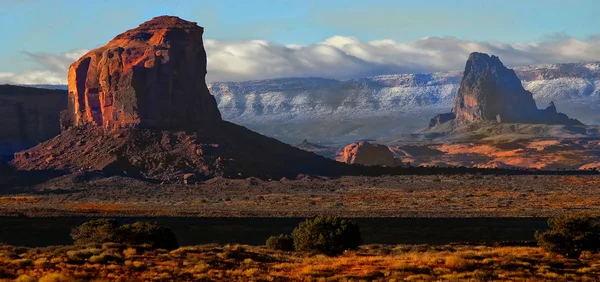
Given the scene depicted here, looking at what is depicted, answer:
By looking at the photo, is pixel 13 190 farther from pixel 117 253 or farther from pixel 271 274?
pixel 271 274

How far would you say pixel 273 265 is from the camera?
46.8 metres

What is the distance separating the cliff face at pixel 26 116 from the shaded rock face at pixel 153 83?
25700 millimetres

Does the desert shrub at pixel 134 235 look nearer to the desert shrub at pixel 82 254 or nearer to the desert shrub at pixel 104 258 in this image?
the desert shrub at pixel 82 254

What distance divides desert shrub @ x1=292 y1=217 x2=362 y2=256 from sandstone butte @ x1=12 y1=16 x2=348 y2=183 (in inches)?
3369

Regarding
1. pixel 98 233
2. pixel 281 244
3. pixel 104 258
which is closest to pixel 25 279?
pixel 104 258

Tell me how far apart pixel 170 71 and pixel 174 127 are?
26.1 ft

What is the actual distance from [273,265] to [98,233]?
1748 centimetres

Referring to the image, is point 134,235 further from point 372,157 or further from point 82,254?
point 372,157

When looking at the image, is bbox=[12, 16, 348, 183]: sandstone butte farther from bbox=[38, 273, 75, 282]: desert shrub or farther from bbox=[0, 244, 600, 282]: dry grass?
bbox=[38, 273, 75, 282]: desert shrub

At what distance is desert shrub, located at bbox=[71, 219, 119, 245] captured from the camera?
6031 cm

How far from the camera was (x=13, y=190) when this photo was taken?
138 metres

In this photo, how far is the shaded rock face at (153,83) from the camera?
151m

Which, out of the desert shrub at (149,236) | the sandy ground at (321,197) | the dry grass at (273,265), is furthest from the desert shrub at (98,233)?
the sandy ground at (321,197)

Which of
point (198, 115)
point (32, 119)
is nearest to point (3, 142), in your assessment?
point (32, 119)
